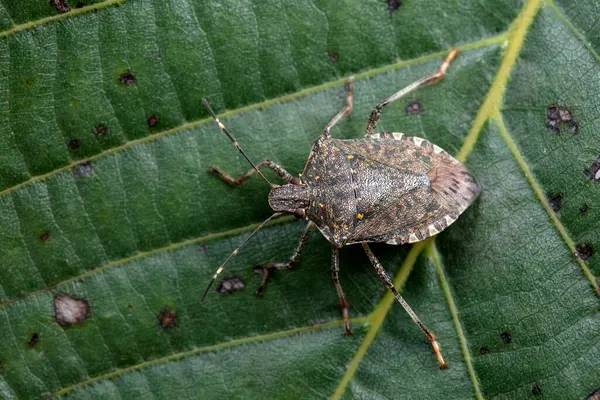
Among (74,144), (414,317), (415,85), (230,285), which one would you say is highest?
(415,85)

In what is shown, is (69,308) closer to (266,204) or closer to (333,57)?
(266,204)

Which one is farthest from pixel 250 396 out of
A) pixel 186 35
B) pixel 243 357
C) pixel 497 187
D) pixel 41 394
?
pixel 186 35

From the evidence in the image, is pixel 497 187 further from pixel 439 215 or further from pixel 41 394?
pixel 41 394

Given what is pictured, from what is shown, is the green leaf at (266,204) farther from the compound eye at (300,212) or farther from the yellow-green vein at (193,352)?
the compound eye at (300,212)

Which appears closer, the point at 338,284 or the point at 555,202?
the point at 555,202

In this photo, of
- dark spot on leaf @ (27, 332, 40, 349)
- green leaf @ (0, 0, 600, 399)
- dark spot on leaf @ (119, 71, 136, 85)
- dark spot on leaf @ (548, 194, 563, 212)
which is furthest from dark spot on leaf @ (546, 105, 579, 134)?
dark spot on leaf @ (27, 332, 40, 349)

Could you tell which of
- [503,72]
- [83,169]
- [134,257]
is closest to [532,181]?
[503,72]
